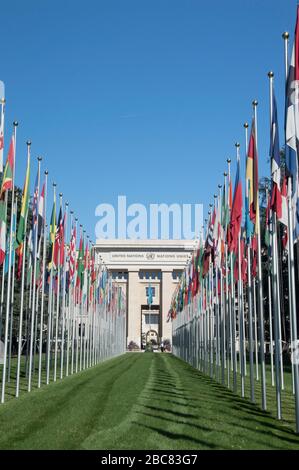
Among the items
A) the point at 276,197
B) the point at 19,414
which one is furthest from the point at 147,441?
the point at 276,197

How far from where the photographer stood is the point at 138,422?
13.5 metres

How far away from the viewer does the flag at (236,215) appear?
20.9 metres

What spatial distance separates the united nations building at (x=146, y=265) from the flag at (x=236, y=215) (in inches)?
4033

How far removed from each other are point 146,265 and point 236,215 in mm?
106757

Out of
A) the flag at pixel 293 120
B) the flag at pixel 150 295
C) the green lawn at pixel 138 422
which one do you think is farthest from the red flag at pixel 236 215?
the flag at pixel 150 295

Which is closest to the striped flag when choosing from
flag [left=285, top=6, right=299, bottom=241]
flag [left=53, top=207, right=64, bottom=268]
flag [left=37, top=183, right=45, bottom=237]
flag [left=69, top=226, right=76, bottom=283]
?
flag [left=37, top=183, right=45, bottom=237]

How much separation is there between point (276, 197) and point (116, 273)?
115m

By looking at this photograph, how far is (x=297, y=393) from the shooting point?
12.9 m

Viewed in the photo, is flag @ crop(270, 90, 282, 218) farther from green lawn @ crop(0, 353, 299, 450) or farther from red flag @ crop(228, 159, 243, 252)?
green lawn @ crop(0, 353, 299, 450)

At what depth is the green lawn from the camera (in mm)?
10953

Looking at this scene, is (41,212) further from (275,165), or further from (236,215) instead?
(275,165)

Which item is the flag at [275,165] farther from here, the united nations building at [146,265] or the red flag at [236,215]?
the united nations building at [146,265]

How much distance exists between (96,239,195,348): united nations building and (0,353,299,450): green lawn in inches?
4103
